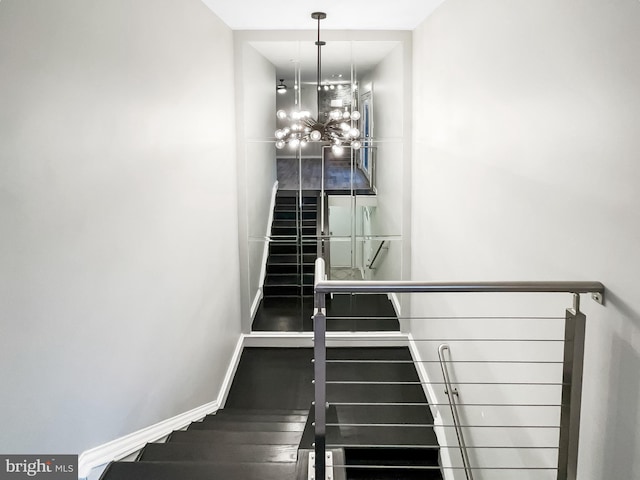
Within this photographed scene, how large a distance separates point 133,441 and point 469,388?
2116 mm

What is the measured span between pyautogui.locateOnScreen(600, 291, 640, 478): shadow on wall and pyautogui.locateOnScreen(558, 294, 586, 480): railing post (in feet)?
0.31

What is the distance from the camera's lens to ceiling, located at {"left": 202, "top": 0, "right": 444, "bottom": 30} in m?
4.31

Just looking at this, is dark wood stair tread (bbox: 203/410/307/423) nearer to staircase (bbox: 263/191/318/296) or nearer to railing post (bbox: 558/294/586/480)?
railing post (bbox: 558/294/586/480)

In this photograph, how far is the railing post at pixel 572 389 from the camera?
1.70 m

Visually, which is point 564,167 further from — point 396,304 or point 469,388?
point 396,304

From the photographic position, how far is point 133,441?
270cm

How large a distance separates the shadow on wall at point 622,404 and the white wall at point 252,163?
4554mm

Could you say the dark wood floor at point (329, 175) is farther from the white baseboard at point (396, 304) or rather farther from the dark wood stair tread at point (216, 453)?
the dark wood stair tread at point (216, 453)

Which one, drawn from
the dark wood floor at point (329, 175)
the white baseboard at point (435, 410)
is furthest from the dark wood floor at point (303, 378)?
the dark wood floor at point (329, 175)

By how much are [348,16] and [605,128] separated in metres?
3.67

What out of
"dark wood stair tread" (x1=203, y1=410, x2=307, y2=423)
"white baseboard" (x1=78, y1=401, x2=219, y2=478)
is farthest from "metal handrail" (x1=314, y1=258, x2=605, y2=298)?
"dark wood stair tread" (x1=203, y1=410, x2=307, y2=423)

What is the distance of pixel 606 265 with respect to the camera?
1.69 meters

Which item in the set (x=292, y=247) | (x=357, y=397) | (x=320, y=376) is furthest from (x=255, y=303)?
(x=320, y=376)

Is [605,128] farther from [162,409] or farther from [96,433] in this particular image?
[162,409]
